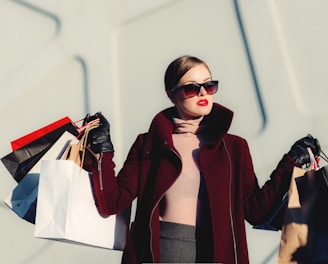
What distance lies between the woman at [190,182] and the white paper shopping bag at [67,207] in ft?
0.11

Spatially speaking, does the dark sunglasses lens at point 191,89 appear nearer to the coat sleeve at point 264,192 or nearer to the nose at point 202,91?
the nose at point 202,91

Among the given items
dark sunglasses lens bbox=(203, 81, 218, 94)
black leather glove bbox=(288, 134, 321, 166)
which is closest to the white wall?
black leather glove bbox=(288, 134, 321, 166)

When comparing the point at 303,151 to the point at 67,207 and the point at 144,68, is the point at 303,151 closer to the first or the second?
the point at 67,207

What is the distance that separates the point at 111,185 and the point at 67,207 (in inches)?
4.1

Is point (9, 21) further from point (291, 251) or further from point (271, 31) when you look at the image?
point (291, 251)

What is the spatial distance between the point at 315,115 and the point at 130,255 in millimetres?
933

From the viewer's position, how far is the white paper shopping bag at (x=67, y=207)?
1434 mm

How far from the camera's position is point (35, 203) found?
160 centimetres

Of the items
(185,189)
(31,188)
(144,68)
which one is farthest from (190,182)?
(144,68)

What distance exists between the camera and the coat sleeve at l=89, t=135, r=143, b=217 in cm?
144

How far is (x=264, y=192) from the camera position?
4.67 feet


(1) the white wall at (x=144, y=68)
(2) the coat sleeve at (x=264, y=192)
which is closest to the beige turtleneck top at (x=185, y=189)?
(2) the coat sleeve at (x=264, y=192)

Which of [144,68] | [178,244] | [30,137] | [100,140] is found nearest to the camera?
[178,244]

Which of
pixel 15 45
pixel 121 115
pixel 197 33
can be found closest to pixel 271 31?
pixel 197 33
